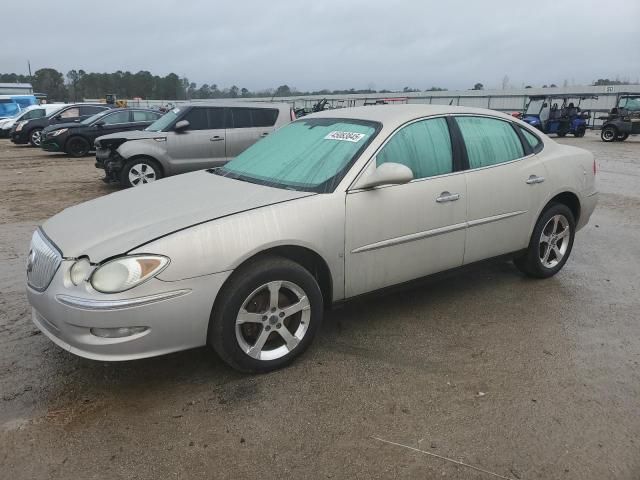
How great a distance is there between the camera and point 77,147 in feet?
52.2

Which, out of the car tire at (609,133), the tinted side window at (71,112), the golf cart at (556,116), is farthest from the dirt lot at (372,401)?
the golf cart at (556,116)

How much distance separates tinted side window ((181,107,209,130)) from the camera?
9.62 meters

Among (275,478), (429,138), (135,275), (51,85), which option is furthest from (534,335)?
(51,85)

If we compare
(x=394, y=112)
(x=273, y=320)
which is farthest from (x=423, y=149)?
(x=273, y=320)

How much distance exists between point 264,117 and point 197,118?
1.30m

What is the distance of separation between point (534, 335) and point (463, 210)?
105 centimetres

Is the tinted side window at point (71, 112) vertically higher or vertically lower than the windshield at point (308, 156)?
lower

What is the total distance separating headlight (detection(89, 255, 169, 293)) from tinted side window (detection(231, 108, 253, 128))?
7.48m

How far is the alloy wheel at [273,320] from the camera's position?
304cm

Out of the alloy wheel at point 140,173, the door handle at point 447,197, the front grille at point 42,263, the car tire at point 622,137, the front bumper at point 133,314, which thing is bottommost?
the car tire at point 622,137

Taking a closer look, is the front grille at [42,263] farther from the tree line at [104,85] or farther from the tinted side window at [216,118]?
the tree line at [104,85]

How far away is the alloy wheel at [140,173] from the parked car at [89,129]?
554 centimetres

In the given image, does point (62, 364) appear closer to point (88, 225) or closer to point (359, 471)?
point (88, 225)

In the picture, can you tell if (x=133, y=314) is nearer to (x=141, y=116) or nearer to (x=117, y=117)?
(x=141, y=116)
